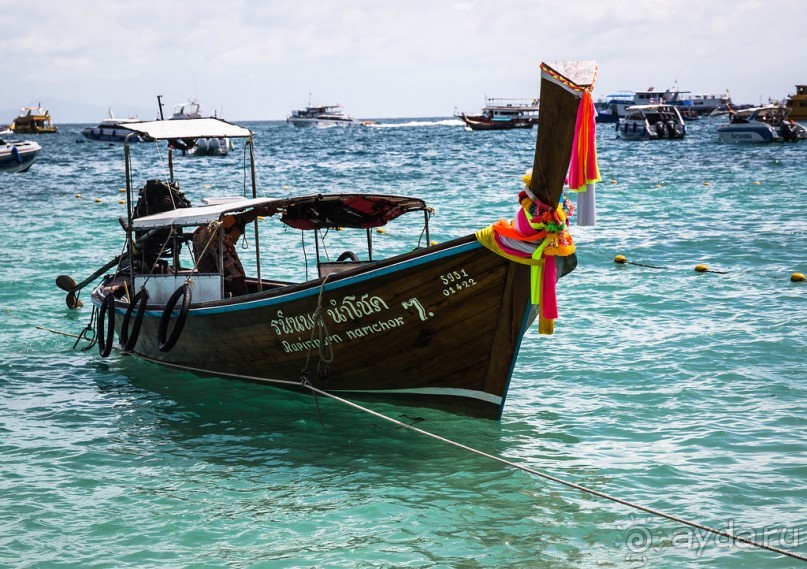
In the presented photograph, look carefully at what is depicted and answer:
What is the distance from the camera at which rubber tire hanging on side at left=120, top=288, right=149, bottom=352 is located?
451 inches

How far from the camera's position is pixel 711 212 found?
1062 inches

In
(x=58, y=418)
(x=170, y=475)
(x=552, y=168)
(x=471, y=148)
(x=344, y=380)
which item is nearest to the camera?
(x=552, y=168)

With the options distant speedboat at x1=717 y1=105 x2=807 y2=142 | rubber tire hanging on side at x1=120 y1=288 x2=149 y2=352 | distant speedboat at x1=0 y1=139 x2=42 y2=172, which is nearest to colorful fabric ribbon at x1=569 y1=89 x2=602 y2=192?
rubber tire hanging on side at x1=120 y1=288 x2=149 y2=352

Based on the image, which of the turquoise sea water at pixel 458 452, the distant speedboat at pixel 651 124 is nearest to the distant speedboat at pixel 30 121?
the distant speedboat at pixel 651 124

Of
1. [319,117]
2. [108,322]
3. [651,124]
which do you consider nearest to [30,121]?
[319,117]

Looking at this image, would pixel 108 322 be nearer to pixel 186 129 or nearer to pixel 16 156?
pixel 186 129

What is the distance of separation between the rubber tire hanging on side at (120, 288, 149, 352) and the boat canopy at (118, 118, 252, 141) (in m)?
2.09

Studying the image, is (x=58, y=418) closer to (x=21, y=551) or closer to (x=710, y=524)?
(x=21, y=551)

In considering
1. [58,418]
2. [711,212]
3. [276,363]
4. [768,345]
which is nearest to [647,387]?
[768,345]

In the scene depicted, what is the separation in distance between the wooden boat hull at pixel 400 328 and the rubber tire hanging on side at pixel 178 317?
0.89ft

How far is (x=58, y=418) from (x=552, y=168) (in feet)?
21.9

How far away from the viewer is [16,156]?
157ft

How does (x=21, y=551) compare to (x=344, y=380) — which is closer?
(x=21, y=551)

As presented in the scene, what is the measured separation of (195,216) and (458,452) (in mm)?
4412
